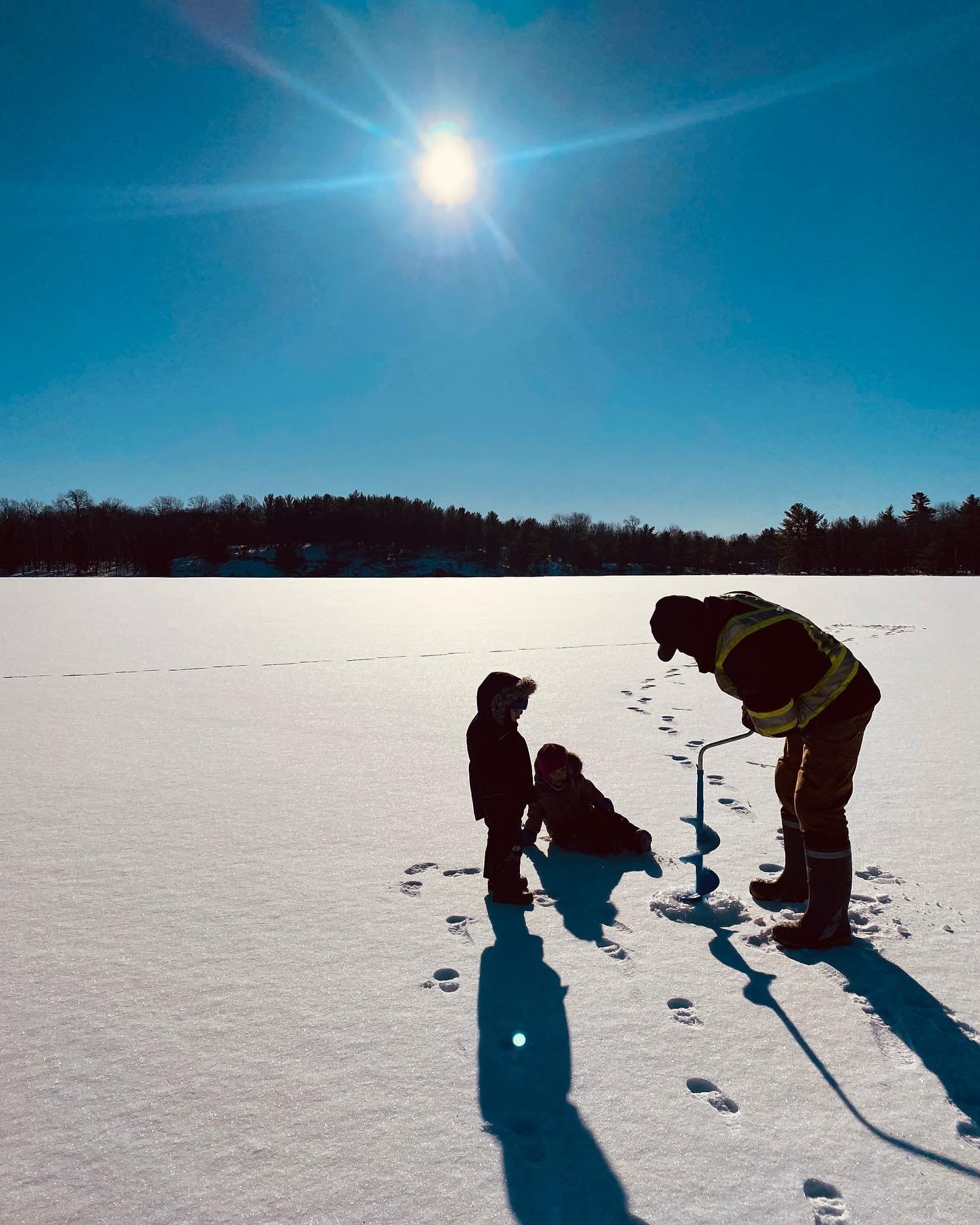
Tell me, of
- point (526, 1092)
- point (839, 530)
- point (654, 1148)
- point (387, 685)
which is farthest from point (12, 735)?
point (839, 530)

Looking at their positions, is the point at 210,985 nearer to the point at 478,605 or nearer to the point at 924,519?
the point at 478,605

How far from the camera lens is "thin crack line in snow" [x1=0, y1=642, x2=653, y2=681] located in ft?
30.1

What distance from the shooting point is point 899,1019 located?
237 cm

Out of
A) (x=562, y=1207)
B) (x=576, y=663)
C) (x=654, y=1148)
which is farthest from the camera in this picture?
(x=576, y=663)

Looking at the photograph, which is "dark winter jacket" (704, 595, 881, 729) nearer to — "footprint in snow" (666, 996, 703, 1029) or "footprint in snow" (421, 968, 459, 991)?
"footprint in snow" (666, 996, 703, 1029)

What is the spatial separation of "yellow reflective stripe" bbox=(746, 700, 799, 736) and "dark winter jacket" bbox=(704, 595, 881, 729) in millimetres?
19

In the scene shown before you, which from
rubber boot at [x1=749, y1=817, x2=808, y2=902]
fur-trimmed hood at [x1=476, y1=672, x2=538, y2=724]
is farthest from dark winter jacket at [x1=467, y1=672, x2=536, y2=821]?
rubber boot at [x1=749, y1=817, x2=808, y2=902]

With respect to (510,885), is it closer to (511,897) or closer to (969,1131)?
(511,897)

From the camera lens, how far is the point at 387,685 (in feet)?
28.8

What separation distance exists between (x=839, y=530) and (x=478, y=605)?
62.1m

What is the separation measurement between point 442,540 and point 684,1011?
83.7 metres

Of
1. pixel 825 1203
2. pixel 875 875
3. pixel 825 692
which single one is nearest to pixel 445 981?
pixel 825 1203

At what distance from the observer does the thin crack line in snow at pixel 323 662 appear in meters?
9.19

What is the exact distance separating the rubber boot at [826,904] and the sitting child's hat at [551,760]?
54.2 inches
